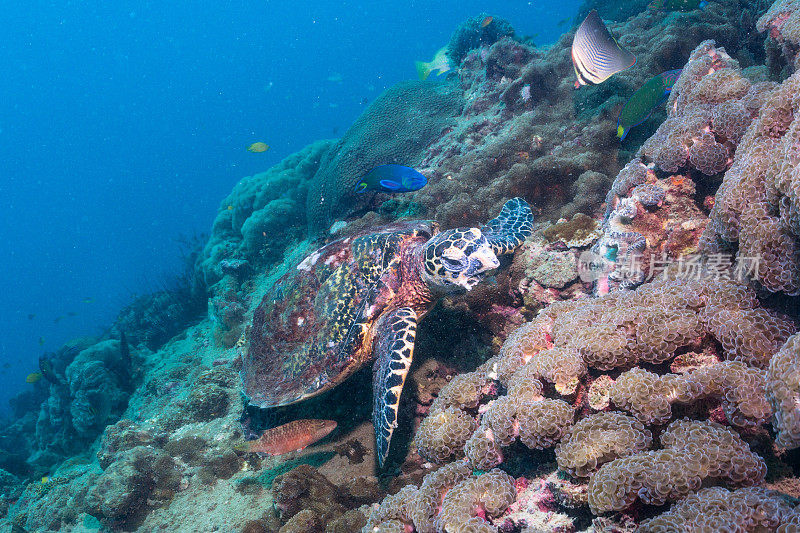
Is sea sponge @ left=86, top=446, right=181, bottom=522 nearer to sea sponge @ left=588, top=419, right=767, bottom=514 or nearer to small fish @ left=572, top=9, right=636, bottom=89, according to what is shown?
sea sponge @ left=588, top=419, right=767, bottom=514

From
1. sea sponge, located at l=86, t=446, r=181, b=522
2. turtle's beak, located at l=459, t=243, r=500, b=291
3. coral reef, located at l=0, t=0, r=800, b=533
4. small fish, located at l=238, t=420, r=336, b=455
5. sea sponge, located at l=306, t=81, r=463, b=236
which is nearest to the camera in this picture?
coral reef, located at l=0, t=0, r=800, b=533

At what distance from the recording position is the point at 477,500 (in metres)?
2.06

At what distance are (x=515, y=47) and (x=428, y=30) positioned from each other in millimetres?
140895

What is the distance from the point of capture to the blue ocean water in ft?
298

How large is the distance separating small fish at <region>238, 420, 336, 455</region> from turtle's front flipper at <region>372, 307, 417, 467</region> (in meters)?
1.01

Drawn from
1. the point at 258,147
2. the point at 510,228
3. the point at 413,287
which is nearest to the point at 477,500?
the point at 413,287

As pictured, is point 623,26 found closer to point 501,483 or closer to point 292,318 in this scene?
point 292,318

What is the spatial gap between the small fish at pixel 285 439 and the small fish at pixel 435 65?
11295 millimetres

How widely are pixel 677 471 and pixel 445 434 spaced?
143cm

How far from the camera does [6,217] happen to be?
10475cm

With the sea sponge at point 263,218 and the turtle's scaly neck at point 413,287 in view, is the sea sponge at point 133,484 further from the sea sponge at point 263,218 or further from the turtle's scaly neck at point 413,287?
the sea sponge at point 263,218

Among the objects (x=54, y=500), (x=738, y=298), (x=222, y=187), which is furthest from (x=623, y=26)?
(x=222, y=187)

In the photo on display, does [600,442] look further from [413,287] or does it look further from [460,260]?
[413,287]

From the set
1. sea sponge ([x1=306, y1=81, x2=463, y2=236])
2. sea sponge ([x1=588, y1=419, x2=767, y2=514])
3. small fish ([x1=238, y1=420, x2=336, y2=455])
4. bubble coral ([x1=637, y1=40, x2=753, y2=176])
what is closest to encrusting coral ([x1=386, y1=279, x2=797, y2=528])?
sea sponge ([x1=588, y1=419, x2=767, y2=514])
